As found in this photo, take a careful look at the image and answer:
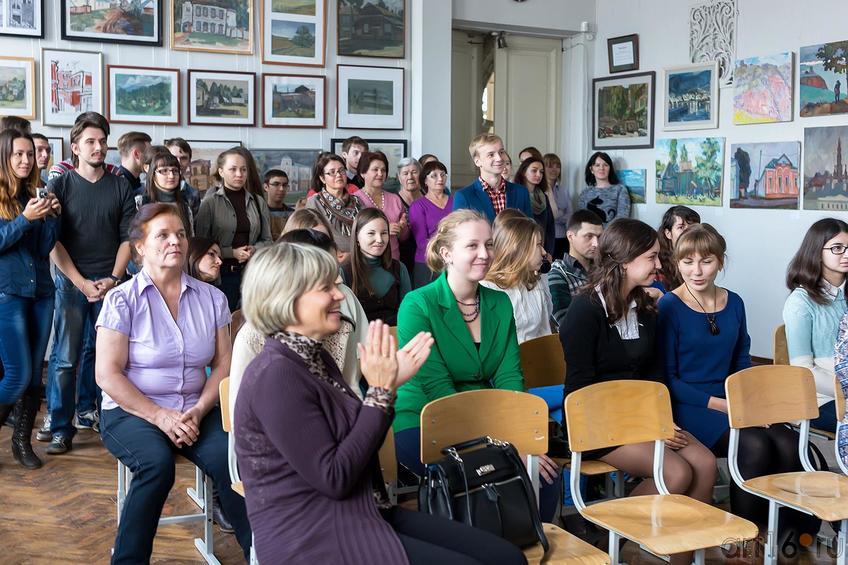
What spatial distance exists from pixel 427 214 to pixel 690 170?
2930 millimetres

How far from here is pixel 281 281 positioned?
90.0 inches

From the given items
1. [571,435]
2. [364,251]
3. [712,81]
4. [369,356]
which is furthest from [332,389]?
[712,81]

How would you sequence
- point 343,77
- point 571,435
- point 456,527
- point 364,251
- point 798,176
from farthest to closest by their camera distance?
point 343,77, point 798,176, point 364,251, point 571,435, point 456,527

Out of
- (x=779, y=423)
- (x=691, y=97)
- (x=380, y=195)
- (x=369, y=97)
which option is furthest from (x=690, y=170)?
(x=779, y=423)

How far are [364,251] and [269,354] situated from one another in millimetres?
2695

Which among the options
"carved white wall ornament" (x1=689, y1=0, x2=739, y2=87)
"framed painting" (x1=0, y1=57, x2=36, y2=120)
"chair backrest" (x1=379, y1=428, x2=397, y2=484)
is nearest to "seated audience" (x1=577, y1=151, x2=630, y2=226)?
"carved white wall ornament" (x1=689, y1=0, x2=739, y2=87)

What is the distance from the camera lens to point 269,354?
226 cm

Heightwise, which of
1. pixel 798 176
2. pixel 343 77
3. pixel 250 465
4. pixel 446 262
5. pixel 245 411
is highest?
pixel 343 77

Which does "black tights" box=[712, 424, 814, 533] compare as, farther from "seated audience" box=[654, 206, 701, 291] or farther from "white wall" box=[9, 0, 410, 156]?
"white wall" box=[9, 0, 410, 156]

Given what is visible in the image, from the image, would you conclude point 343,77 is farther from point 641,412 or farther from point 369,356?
point 369,356

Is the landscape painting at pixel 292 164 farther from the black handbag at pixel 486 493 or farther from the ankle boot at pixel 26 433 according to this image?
the black handbag at pixel 486 493

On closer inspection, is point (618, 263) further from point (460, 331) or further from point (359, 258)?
point (359, 258)

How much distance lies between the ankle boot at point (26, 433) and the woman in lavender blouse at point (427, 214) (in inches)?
115

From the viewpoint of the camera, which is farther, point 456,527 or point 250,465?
point 456,527
